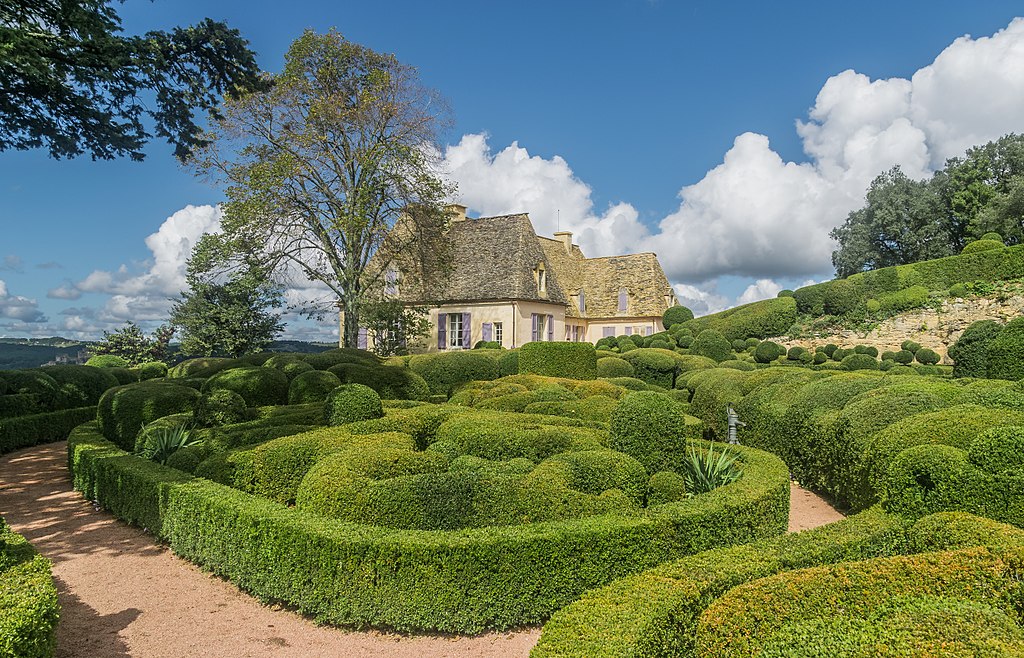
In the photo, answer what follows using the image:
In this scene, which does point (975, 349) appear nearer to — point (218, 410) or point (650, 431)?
point (650, 431)

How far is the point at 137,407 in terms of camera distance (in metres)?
11.1

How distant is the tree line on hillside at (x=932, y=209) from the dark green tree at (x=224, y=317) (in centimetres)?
3963

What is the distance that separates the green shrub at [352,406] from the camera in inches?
374

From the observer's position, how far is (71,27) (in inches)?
459

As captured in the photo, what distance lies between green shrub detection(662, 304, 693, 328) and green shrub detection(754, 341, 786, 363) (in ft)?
25.7

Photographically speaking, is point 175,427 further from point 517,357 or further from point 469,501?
point 517,357

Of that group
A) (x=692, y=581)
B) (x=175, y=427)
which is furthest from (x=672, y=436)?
(x=175, y=427)

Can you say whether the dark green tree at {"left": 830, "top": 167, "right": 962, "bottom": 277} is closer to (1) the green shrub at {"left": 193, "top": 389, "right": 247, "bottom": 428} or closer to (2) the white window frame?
(2) the white window frame

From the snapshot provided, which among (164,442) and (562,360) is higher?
(562,360)

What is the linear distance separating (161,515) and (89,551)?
2.92 ft

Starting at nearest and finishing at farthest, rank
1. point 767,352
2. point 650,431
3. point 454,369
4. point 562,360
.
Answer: point 650,431
point 562,360
point 454,369
point 767,352

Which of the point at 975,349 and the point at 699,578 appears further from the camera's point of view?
the point at 975,349

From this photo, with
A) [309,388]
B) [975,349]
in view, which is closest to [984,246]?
[975,349]

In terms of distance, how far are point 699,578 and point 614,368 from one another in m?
16.1
